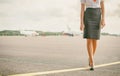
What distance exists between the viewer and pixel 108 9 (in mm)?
8148

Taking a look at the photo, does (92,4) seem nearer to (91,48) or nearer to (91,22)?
(91,22)

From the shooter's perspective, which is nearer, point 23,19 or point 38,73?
point 38,73

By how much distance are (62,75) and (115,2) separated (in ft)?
13.8

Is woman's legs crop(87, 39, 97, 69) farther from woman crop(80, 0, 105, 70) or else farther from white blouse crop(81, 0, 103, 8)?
white blouse crop(81, 0, 103, 8)

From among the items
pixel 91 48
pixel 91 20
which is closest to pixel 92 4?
pixel 91 20

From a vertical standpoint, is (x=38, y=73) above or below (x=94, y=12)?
below

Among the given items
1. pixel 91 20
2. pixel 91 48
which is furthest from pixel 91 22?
pixel 91 48

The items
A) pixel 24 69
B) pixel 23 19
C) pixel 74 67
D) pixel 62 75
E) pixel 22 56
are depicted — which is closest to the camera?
pixel 62 75

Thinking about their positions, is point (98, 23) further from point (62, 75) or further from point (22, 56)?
point (22, 56)

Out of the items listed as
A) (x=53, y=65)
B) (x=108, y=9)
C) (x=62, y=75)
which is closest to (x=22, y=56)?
(x=53, y=65)

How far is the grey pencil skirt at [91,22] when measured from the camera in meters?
4.93

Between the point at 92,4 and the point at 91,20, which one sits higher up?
the point at 92,4

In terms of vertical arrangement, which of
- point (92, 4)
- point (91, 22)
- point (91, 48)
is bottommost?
point (91, 48)

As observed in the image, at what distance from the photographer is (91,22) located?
194 inches
